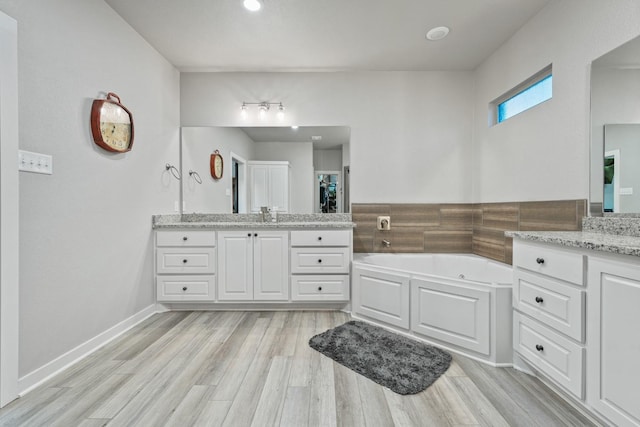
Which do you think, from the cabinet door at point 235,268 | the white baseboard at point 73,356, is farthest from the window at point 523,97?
the white baseboard at point 73,356

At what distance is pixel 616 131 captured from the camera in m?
1.74

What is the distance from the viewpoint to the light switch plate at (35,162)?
160cm

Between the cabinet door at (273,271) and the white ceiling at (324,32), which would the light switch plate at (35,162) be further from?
the cabinet door at (273,271)

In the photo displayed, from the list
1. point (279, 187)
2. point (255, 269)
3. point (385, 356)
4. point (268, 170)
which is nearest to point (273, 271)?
point (255, 269)

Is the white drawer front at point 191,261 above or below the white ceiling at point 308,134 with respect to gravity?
below

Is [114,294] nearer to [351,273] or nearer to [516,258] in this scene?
[351,273]

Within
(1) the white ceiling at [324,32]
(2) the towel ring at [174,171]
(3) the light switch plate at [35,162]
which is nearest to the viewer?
(3) the light switch plate at [35,162]

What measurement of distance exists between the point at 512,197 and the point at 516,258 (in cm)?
104

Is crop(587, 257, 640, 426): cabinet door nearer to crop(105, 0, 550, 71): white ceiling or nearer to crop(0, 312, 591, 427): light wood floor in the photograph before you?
crop(0, 312, 591, 427): light wood floor

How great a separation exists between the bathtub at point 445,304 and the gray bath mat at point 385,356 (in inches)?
5.0

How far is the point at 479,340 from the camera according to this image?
6.48ft

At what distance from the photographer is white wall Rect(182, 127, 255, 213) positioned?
332 cm

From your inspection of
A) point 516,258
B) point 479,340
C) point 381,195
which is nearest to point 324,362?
point 479,340

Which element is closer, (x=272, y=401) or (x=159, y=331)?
(x=272, y=401)
